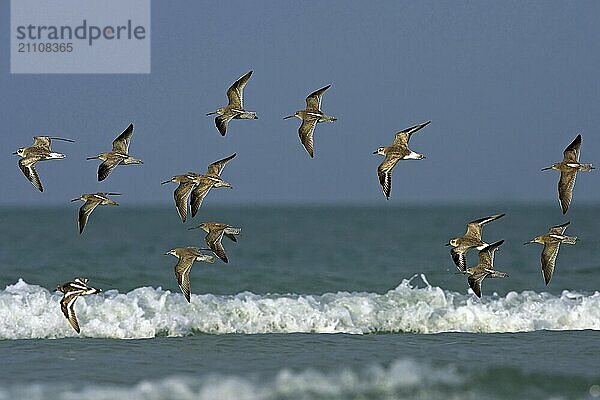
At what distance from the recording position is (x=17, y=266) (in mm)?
26625

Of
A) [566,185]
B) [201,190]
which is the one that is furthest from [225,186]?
[566,185]

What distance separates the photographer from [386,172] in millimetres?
14859

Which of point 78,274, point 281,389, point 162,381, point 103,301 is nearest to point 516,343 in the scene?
point 281,389

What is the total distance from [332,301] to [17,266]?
10.4 metres

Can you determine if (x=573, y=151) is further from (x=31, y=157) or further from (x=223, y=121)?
(x=31, y=157)

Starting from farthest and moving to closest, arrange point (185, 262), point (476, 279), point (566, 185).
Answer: point (185, 262) < point (476, 279) < point (566, 185)

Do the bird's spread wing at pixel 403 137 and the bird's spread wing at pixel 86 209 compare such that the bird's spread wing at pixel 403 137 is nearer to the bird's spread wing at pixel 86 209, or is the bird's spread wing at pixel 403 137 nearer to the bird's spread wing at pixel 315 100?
the bird's spread wing at pixel 315 100

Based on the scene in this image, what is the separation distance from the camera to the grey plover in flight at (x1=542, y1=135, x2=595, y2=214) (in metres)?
15.0

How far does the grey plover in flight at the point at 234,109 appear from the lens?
A: 16.5 m

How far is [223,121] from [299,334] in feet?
11.4

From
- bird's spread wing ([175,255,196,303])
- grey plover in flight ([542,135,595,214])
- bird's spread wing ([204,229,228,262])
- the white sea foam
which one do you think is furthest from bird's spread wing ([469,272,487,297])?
bird's spread wing ([175,255,196,303])

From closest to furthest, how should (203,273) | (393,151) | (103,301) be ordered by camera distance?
(393,151)
(103,301)
(203,273)

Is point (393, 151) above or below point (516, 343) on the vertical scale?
above

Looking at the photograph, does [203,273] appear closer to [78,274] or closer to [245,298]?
[78,274]
